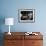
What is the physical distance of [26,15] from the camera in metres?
4.57

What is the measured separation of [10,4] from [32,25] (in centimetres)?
108

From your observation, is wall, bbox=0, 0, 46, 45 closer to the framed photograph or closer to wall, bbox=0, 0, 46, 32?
wall, bbox=0, 0, 46, 32

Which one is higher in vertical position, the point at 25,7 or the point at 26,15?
the point at 25,7

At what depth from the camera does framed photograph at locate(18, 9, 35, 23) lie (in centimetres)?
454

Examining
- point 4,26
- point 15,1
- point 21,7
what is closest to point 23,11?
point 21,7

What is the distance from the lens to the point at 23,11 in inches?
179

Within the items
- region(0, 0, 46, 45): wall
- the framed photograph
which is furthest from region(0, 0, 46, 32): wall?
the framed photograph

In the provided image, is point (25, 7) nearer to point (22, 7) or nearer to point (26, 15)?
point (22, 7)

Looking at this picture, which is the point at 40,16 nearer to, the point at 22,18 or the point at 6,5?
the point at 22,18

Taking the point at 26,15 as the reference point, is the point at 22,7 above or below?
above

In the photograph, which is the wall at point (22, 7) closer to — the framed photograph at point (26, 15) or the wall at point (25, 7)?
the wall at point (25, 7)

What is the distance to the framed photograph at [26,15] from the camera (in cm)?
454

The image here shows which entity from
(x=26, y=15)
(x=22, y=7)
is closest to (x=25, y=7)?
(x=22, y=7)

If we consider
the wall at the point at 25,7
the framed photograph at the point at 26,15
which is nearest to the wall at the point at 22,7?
the wall at the point at 25,7
